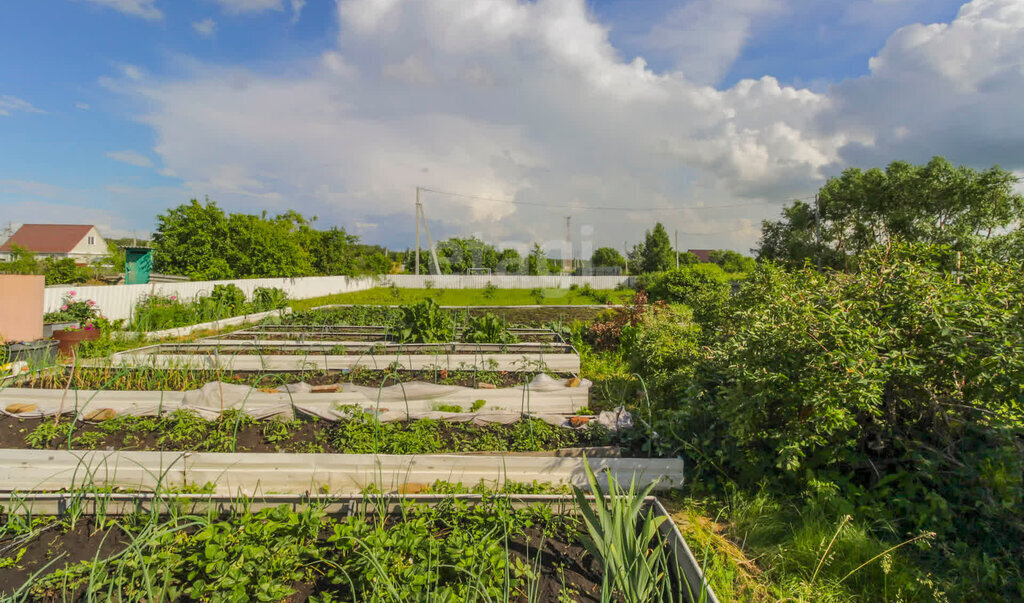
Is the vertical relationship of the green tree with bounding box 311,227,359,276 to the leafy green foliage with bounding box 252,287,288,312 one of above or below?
above

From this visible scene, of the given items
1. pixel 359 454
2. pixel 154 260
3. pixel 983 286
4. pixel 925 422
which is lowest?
pixel 359 454

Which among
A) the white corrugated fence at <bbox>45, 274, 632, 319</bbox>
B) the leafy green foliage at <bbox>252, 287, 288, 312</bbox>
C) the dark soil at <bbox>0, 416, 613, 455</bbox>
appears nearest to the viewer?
the dark soil at <bbox>0, 416, 613, 455</bbox>

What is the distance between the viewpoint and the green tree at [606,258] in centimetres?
4572

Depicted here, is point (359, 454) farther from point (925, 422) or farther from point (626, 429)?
point (925, 422)

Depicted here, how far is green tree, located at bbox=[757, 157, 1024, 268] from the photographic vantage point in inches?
719

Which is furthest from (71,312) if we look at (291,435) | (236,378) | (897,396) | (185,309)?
(897,396)

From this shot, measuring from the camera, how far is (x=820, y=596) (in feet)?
6.43

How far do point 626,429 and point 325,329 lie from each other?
21.6 feet

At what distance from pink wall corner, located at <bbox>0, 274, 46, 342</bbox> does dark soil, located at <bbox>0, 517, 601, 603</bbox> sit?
20.8 feet

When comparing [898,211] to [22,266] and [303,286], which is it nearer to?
[303,286]

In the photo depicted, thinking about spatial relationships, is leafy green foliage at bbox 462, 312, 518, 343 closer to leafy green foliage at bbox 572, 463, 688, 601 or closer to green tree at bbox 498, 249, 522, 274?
leafy green foliage at bbox 572, 463, 688, 601

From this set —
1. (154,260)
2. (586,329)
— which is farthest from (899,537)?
(154,260)

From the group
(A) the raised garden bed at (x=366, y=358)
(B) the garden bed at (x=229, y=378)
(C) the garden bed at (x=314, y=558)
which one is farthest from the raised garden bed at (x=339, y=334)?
(C) the garden bed at (x=314, y=558)

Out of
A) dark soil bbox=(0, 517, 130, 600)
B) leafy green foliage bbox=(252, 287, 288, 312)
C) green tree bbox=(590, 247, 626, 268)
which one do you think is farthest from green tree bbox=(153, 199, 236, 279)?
green tree bbox=(590, 247, 626, 268)
